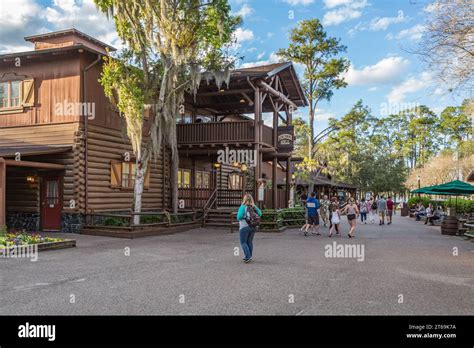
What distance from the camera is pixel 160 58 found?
17.4 m

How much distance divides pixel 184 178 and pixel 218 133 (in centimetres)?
420

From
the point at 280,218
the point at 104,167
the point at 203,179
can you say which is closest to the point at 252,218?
the point at 104,167

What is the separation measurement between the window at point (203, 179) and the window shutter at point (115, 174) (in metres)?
7.31

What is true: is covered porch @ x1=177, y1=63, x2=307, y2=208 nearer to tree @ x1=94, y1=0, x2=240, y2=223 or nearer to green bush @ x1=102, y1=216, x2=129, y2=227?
tree @ x1=94, y1=0, x2=240, y2=223

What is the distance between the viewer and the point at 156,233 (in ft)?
53.9

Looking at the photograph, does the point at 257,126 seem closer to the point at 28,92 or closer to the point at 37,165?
the point at 37,165

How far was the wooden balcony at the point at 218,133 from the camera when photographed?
2036 centimetres

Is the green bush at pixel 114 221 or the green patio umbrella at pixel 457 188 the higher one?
the green patio umbrella at pixel 457 188

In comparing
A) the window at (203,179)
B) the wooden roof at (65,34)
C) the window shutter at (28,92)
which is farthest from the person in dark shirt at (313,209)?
the wooden roof at (65,34)

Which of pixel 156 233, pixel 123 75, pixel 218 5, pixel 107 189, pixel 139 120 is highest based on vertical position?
pixel 218 5

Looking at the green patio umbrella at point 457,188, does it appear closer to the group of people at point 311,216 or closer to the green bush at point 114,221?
the group of people at point 311,216

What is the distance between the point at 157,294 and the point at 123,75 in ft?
37.1
